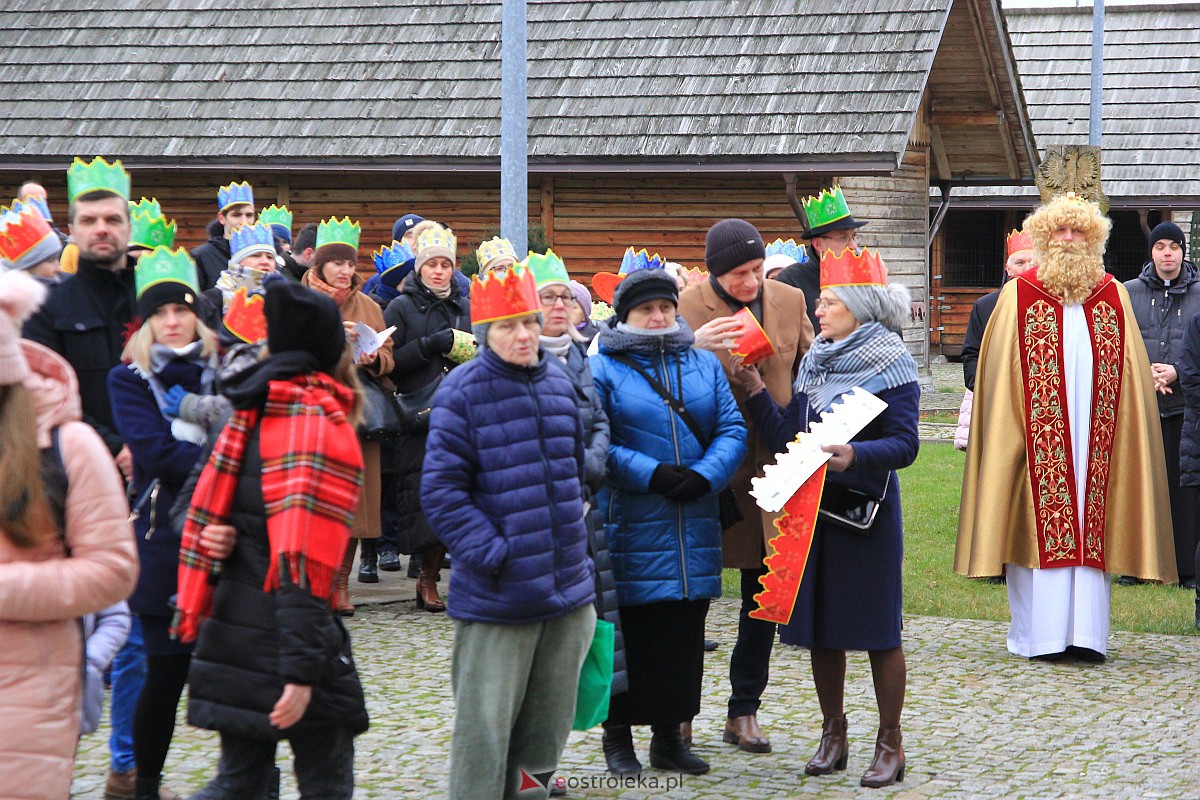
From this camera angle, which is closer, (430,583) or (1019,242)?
(1019,242)

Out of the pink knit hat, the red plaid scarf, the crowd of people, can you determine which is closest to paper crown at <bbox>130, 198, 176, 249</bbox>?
the crowd of people

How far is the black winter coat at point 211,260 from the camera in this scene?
8.98 meters

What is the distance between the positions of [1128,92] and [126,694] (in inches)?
1009

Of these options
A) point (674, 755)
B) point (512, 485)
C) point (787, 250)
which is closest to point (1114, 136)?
point (787, 250)

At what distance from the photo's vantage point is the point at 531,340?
4680 mm

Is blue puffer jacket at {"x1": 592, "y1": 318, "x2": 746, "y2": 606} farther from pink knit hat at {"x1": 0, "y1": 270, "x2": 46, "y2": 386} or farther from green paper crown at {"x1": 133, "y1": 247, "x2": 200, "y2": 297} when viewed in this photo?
pink knit hat at {"x1": 0, "y1": 270, "x2": 46, "y2": 386}

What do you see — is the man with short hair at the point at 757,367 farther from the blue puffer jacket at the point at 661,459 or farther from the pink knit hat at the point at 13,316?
the pink knit hat at the point at 13,316

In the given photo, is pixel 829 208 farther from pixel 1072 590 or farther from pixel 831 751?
pixel 831 751

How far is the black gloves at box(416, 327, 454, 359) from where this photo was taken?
323 inches

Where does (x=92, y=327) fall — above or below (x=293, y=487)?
above

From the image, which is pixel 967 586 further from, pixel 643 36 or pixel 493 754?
pixel 643 36

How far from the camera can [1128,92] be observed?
90.8ft

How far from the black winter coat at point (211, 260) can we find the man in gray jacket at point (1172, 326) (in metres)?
5.35

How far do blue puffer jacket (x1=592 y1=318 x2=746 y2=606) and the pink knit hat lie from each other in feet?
7.51
